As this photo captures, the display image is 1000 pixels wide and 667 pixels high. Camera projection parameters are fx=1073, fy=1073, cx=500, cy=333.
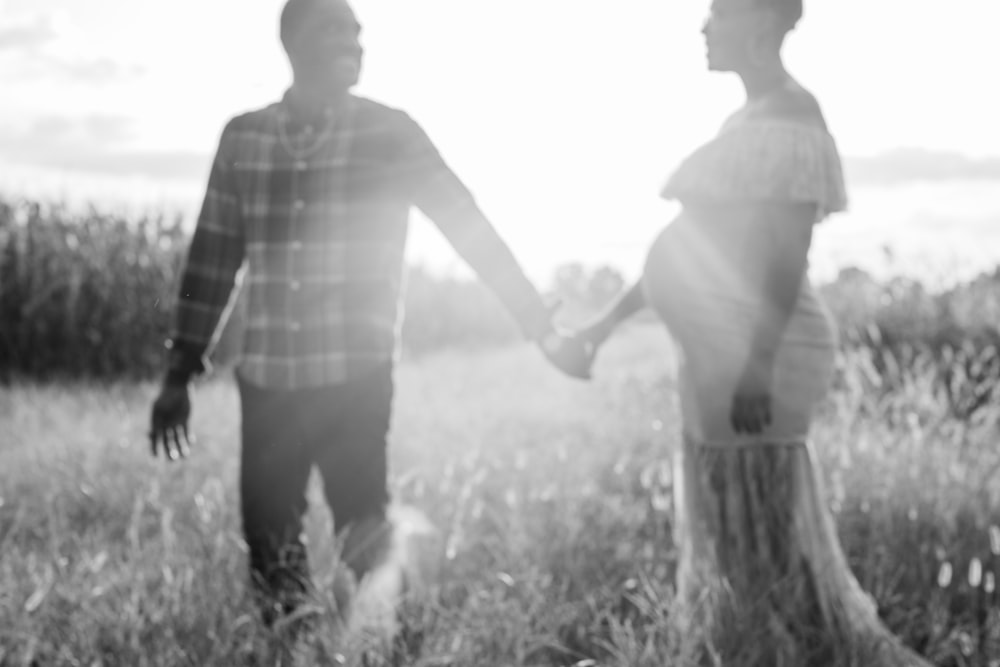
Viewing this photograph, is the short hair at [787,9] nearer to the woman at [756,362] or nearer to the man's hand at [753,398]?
the woman at [756,362]

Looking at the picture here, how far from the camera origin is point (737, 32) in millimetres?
2564

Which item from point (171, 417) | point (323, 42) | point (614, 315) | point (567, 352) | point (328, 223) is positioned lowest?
point (171, 417)

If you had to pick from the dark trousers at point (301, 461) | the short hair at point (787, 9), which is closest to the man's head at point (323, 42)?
the dark trousers at point (301, 461)

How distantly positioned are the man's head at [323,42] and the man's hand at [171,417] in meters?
0.99

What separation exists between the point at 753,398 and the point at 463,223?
3.10 feet

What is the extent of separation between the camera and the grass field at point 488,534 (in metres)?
2.98

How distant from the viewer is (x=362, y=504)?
3043mm

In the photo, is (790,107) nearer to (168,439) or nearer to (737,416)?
(737,416)

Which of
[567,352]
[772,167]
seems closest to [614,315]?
[567,352]

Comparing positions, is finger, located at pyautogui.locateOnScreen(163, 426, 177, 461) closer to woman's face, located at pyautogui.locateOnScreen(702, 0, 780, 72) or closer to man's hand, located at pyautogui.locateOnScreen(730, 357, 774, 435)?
man's hand, located at pyautogui.locateOnScreen(730, 357, 774, 435)

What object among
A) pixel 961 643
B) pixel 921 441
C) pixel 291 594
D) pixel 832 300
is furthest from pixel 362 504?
pixel 832 300

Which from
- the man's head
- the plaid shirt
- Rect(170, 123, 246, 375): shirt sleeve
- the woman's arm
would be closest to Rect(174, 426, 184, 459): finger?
Rect(170, 123, 246, 375): shirt sleeve

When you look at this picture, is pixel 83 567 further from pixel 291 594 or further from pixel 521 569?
pixel 521 569

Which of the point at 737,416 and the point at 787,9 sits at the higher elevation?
the point at 787,9
